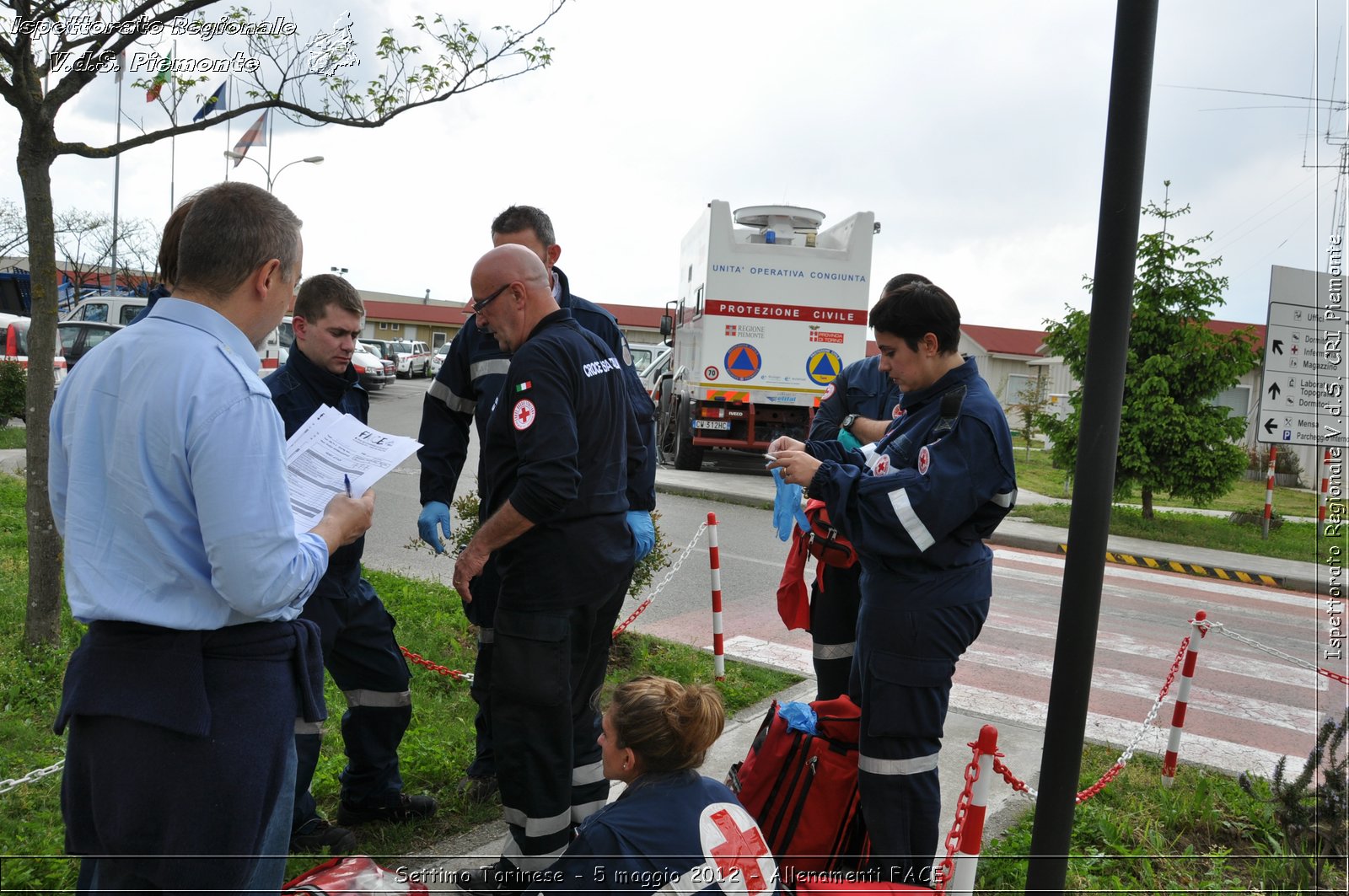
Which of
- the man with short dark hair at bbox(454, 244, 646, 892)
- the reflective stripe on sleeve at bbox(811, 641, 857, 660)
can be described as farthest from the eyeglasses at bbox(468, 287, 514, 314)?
the reflective stripe on sleeve at bbox(811, 641, 857, 660)

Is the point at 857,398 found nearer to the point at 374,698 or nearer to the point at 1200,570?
the point at 374,698

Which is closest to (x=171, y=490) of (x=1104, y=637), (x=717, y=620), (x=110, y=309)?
(x=717, y=620)

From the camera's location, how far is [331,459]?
238 centimetres

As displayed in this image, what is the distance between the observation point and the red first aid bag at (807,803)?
3135mm

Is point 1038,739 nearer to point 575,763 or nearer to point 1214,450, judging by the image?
point 575,763

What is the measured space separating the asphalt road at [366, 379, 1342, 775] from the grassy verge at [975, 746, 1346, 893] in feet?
2.03

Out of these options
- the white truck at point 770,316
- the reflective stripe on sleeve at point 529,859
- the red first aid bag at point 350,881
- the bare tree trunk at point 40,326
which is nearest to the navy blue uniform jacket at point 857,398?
the reflective stripe on sleeve at point 529,859

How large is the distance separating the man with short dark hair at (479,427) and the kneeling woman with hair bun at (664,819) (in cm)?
139

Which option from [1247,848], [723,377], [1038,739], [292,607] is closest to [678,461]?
[723,377]

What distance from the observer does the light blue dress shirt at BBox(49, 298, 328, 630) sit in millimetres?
1682

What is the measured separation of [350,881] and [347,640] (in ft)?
3.35

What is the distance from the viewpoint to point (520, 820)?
117 inches

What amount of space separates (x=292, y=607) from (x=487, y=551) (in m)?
1.03

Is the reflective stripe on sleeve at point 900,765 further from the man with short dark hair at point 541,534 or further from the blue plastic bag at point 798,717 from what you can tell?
the man with short dark hair at point 541,534
